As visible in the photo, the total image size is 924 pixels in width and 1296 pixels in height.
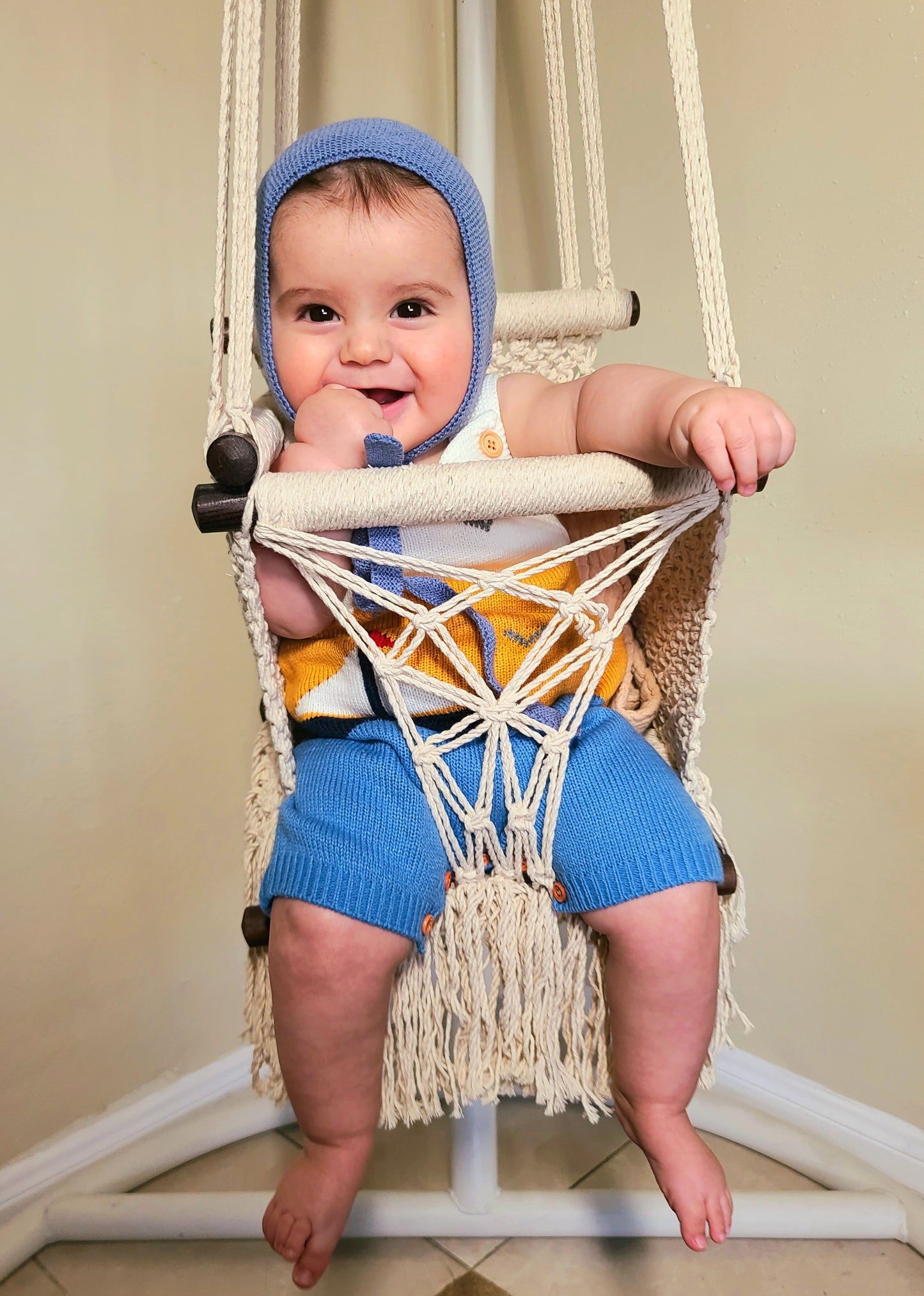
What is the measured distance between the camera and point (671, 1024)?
635mm

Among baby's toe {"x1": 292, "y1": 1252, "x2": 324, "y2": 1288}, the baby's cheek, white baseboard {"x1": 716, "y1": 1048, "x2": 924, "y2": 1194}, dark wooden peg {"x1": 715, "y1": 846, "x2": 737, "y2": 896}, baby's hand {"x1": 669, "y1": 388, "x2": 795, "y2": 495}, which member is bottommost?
white baseboard {"x1": 716, "y1": 1048, "x2": 924, "y2": 1194}

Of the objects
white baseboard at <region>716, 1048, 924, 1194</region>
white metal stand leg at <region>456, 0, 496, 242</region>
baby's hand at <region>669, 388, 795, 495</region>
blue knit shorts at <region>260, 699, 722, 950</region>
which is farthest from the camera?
white baseboard at <region>716, 1048, 924, 1194</region>

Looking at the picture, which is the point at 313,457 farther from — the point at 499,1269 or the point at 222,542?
the point at 499,1269

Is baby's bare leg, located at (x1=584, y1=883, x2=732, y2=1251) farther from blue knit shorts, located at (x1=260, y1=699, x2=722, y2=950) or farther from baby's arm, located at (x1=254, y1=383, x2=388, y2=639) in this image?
baby's arm, located at (x1=254, y1=383, x2=388, y2=639)

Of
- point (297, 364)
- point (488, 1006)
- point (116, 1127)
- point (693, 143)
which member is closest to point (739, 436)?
point (693, 143)

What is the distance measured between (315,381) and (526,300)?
0.26m

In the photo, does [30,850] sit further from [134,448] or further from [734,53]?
[734,53]

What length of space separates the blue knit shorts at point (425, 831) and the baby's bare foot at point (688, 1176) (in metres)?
0.15

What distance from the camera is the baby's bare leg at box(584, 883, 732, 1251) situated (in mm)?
619

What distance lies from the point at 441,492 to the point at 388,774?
0.22 m

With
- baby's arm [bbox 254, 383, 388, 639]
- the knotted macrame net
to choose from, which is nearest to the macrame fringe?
the knotted macrame net

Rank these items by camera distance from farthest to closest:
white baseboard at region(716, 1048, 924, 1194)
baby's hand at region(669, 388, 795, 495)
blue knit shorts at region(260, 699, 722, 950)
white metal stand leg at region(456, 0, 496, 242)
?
white baseboard at region(716, 1048, 924, 1194) < white metal stand leg at region(456, 0, 496, 242) < blue knit shorts at region(260, 699, 722, 950) < baby's hand at region(669, 388, 795, 495)

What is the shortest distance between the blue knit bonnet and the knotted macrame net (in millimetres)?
38

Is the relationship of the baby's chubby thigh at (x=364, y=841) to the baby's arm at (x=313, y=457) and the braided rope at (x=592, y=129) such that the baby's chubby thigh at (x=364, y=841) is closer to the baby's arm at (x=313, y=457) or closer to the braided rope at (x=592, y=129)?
the baby's arm at (x=313, y=457)
